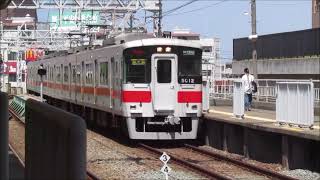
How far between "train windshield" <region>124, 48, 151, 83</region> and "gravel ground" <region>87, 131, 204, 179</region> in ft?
6.43

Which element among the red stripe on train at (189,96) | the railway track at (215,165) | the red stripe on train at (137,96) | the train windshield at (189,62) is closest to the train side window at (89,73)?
the railway track at (215,165)

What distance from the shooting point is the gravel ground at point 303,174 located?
12504 mm

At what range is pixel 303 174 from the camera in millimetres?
12867

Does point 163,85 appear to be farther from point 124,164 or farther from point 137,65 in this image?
point 124,164

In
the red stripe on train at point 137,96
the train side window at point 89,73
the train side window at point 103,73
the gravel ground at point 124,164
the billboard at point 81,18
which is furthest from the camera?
the billboard at point 81,18

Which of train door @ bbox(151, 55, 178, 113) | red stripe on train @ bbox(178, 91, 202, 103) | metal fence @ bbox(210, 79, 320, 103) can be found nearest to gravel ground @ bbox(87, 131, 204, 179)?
train door @ bbox(151, 55, 178, 113)

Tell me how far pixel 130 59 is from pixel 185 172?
5152 millimetres

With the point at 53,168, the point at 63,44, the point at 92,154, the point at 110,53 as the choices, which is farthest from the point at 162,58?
the point at 63,44

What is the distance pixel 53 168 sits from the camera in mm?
5285

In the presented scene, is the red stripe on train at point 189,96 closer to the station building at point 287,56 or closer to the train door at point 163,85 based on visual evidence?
the train door at point 163,85

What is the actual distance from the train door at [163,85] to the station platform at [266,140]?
157 cm

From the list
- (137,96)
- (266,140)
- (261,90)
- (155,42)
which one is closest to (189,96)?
(137,96)

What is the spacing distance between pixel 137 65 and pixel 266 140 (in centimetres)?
419

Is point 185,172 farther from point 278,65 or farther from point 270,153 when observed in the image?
point 278,65
